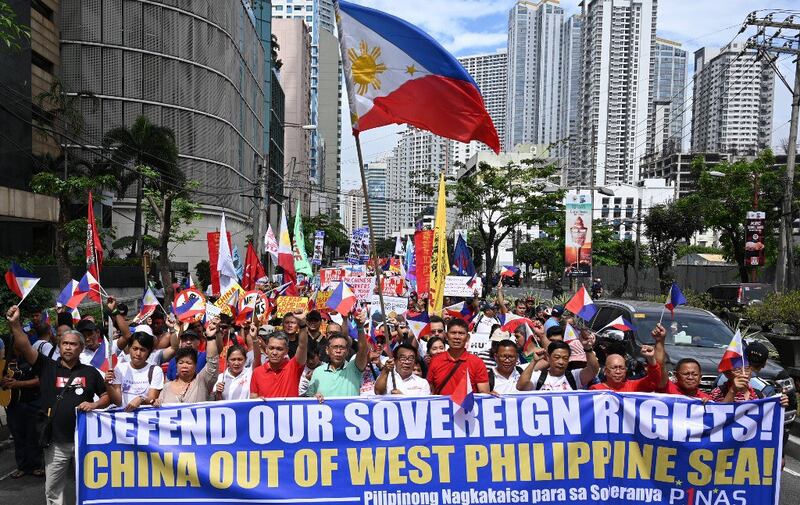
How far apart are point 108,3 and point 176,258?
14.2 m

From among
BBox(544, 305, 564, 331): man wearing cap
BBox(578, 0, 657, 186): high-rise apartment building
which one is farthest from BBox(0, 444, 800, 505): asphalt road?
BBox(578, 0, 657, 186): high-rise apartment building

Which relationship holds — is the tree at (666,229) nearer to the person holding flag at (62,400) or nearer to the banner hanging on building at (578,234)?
the banner hanging on building at (578,234)

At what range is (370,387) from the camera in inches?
254

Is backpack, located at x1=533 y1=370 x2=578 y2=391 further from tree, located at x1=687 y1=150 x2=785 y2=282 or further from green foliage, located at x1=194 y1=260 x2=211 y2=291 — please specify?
green foliage, located at x1=194 y1=260 x2=211 y2=291

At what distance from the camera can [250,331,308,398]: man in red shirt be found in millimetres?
5785

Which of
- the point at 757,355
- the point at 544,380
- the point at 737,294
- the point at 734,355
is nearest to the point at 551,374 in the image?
the point at 544,380

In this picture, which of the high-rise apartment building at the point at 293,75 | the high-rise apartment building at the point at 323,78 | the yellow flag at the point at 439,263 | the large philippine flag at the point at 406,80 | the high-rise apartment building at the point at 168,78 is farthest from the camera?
the high-rise apartment building at the point at 323,78

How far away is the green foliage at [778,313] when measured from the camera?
13.3m

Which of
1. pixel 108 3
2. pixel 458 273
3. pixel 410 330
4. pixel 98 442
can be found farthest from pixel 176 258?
pixel 98 442

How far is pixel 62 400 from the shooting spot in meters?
5.52

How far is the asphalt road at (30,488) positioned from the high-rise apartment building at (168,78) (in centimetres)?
3262

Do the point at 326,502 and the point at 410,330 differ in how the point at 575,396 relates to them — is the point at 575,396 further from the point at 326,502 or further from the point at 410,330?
the point at 410,330

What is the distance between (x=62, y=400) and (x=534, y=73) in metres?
132

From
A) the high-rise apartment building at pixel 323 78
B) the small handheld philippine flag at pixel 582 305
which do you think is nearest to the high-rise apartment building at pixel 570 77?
the high-rise apartment building at pixel 323 78
